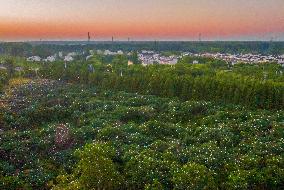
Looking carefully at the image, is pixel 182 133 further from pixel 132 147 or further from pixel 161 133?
pixel 132 147

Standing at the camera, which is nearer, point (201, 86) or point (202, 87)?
point (202, 87)

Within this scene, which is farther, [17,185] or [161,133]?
[161,133]

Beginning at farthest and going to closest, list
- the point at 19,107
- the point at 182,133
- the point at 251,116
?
the point at 19,107
the point at 251,116
the point at 182,133

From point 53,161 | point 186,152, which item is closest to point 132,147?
point 186,152

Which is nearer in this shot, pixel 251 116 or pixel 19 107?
pixel 251 116

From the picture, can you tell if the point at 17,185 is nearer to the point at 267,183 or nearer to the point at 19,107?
the point at 267,183

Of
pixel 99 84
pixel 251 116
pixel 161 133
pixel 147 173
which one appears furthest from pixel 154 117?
pixel 99 84

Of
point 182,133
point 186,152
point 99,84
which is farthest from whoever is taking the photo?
point 99,84

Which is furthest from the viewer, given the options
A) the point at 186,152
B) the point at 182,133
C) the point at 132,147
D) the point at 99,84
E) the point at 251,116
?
the point at 99,84

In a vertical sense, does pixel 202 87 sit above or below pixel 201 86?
below

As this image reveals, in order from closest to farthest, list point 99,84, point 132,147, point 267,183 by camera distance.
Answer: point 267,183, point 132,147, point 99,84
